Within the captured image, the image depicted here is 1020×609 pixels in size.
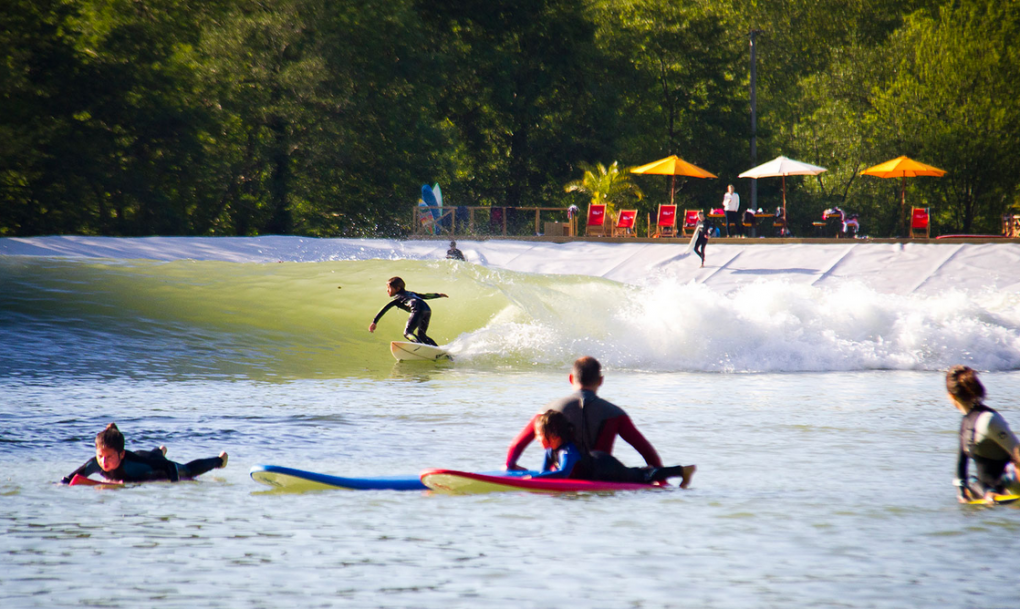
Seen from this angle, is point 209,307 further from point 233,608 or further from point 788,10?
point 788,10

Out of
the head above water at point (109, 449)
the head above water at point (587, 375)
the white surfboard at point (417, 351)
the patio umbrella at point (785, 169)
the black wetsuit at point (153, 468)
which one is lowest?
the white surfboard at point (417, 351)

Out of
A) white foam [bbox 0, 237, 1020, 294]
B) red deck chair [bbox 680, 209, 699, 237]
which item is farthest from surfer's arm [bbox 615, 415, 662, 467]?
red deck chair [bbox 680, 209, 699, 237]

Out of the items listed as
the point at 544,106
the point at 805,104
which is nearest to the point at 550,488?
the point at 544,106

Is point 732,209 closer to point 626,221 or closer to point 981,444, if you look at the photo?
point 626,221

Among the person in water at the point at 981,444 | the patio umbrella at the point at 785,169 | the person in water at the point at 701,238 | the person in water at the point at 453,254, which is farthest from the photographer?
the patio umbrella at the point at 785,169

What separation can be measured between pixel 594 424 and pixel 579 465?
1.16 feet

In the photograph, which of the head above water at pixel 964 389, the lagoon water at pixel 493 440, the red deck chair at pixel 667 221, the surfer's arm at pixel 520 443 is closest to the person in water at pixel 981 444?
the head above water at pixel 964 389

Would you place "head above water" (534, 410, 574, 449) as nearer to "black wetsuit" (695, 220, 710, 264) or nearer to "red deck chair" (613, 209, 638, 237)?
"black wetsuit" (695, 220, 710, 264)

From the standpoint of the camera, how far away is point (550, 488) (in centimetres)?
802

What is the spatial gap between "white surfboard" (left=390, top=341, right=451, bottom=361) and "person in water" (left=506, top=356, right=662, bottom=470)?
1022cm

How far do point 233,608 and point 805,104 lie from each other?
53096mm

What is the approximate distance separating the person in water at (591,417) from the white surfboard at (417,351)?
1022 cm

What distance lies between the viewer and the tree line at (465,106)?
37.2 metres

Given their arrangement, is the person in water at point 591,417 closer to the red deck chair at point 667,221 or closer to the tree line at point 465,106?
the red deck chair at point 667,221
